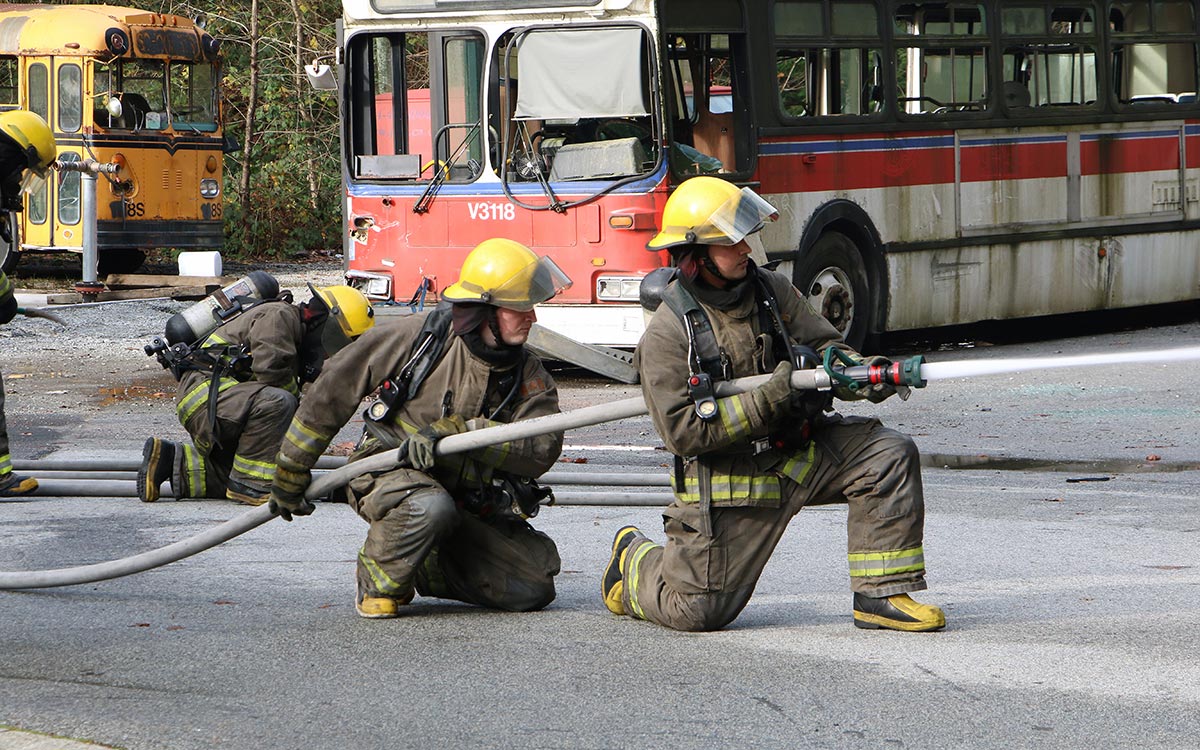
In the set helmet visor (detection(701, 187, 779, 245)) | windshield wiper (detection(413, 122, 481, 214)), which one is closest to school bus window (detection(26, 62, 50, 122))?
windshield wiper (detection(413, 122, 481, 214))

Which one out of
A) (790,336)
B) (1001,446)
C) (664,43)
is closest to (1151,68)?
(664,43)

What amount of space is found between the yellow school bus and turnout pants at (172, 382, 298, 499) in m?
12.5

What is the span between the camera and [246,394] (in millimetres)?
8273

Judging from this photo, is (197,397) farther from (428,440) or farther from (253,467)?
(428,440)

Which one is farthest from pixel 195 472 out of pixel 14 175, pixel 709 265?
pixel 709 265

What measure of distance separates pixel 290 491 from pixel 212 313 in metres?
3.00

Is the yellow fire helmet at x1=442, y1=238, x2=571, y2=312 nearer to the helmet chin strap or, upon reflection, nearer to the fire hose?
the fire hose

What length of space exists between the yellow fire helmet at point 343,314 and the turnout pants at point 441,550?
7.89 feet

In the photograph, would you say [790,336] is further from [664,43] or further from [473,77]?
[473,77]

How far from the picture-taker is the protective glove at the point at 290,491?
5.70 metres

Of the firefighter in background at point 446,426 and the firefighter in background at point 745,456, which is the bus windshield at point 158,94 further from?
the firefighter in background at point 745,456

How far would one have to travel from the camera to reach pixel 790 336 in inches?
216

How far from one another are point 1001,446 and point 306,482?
5.24 m

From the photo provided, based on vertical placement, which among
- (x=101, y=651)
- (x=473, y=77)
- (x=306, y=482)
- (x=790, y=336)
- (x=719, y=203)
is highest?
(x=473, y=77)
